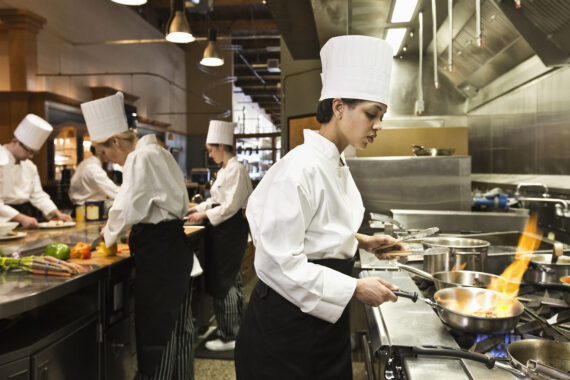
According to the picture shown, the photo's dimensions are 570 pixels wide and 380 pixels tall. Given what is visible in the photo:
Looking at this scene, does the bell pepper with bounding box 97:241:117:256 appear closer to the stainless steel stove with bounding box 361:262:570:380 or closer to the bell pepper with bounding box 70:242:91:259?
the bell pepper with bounding box 70:242:91:259

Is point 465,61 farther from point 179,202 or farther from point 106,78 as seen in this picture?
point 106,78

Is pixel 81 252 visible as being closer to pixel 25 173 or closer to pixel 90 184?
pixel 25 173

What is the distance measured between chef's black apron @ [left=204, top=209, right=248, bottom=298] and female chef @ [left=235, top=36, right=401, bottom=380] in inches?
92.8

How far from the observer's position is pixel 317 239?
52.5 inches

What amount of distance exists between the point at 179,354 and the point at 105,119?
60.2 inches

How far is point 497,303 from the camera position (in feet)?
4.29

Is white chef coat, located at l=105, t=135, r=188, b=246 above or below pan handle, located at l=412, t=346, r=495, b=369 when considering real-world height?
above

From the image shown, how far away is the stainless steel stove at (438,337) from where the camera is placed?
93 centimetres

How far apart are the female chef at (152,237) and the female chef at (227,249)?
3.82 ft

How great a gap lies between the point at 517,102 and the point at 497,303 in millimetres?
3240

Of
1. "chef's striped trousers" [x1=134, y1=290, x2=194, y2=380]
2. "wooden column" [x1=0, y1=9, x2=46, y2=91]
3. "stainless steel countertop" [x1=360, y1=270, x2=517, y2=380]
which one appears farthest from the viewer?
"wooden column" [x1=0, y1=9, x2=46, y2=91]

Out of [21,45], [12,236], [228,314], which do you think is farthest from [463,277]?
[21,45]

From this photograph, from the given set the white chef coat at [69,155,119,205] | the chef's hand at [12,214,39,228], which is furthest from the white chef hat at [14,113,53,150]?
the white chef coat at [69,155,119,205]

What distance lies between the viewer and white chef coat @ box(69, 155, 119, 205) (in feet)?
18.2
